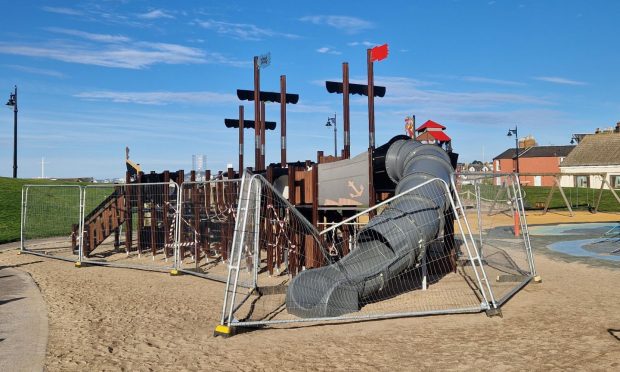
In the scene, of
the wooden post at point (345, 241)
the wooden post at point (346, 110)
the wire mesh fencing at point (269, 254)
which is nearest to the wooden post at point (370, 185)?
the wooden post at point (345, 241)

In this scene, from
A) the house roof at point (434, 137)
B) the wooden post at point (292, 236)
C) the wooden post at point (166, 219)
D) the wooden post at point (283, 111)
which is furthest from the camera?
the house roof at point (434, 137)

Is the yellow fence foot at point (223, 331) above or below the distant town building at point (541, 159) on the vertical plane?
below

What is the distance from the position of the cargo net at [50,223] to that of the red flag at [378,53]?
A: 349 inches

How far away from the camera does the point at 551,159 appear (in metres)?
70.6

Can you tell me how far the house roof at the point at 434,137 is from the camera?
2877 cm

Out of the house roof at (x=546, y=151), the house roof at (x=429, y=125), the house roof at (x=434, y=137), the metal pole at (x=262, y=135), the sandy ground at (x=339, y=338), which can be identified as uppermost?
the house roof at (x=546, y=151)

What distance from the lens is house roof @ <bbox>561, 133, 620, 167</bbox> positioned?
177 feet

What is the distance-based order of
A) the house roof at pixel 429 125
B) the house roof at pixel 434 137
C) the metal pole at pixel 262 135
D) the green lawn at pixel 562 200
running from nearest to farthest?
the metal pole at pixel 262 135 → the house roof at pixel 434 137 → the house roof at pixel 429 125 → the green lawn at pixel 562 200

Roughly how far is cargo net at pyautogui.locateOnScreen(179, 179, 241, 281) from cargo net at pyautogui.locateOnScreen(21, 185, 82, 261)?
3.19 meters

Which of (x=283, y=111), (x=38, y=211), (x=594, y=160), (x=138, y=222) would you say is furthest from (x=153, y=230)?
(x=594, y=160)

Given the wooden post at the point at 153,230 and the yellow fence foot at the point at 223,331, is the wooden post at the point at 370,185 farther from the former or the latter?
the wooden post at the point at 153,230

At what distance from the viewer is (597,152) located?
5584 centimetres

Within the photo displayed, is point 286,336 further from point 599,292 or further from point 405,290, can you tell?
point 599,292

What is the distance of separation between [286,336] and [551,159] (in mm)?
71751
